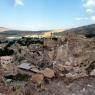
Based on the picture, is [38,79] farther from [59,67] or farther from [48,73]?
[59,67]

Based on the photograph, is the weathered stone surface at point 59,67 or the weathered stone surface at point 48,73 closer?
the weathered stone surface at point 48,73

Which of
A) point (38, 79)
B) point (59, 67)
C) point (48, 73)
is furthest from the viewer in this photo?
point (59, 67)

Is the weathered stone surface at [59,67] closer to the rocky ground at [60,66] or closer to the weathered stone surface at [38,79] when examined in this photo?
the rocky ground at [60,66]

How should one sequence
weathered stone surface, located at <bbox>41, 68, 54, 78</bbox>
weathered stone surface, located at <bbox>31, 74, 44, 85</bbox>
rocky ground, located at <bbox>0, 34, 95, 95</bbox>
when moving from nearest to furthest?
rocky ground, located at <bbox>0, 34, 95, 95</bbox> < weathered stone surface, located at <bbox>31, 74, 44, 85</bbox> < weathered stone surface, located at <bbox>41, 68, 54, 78</bbox>

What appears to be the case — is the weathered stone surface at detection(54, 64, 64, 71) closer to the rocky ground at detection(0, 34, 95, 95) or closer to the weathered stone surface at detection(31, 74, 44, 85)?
the rocky ground at detection(0, 34, 95, 95)

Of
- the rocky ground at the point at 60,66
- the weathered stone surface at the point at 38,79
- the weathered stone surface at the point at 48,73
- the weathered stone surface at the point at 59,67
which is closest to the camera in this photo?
the rocky ground at the point at 60,66

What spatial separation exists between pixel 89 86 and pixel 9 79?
2.61 meters

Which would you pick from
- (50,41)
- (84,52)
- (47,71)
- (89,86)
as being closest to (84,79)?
(89,86)

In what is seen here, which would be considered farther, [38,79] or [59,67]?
[59,67]

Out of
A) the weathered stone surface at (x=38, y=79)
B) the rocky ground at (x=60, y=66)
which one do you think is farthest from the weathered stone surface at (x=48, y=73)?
the weathered stone surface at (x=38, y=79)

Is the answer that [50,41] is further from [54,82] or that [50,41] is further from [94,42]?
[54,82]

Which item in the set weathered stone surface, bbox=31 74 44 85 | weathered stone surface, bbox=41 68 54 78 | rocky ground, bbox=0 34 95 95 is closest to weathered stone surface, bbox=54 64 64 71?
rocky ground, bbox=0 34 95 95

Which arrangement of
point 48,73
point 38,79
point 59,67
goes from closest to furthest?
1. point 38,79
2. point 48,73
3. point 59,67

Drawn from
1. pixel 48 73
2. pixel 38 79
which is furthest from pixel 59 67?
pixel 38 79
